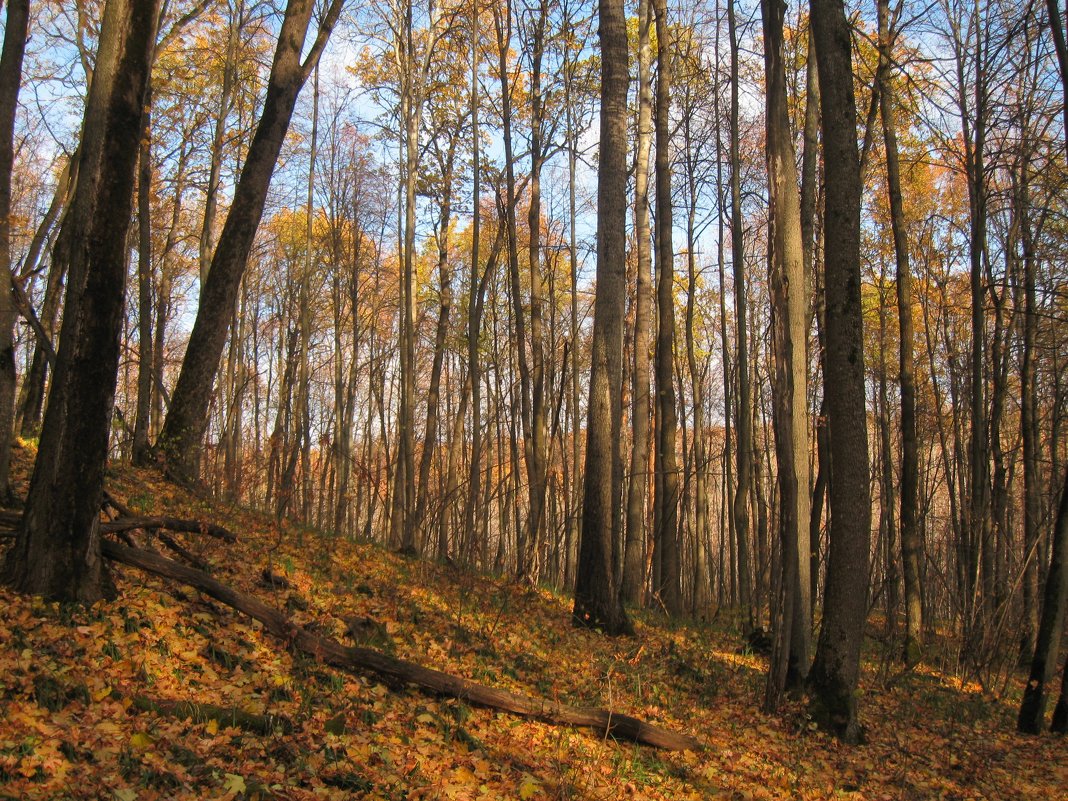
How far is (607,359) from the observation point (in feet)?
29.1

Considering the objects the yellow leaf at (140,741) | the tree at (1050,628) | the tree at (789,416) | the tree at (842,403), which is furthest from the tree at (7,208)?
the tree at (1050,628)

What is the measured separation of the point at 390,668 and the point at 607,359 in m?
4.83

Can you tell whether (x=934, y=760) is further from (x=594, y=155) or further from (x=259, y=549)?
(x=594, y=155)

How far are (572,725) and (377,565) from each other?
408cm

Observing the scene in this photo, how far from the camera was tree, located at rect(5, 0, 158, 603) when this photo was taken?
459 centimetres

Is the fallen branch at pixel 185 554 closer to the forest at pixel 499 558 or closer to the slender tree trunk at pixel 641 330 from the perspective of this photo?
the forest at pixel 499 558

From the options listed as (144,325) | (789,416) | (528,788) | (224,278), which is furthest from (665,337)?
(528,788)

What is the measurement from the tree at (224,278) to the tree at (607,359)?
3.86 meters

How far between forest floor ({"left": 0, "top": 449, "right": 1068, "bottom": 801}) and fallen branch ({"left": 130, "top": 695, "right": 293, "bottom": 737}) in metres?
0.02

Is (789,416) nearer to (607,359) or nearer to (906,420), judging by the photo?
(607,359)

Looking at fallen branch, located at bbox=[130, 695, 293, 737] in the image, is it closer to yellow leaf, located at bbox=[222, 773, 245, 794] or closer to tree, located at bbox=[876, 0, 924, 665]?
A: yellow leaf, located at bbox=[222, 773, 245, 794]

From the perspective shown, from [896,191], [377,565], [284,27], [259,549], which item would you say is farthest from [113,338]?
[896,191]

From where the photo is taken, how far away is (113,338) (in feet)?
15.4

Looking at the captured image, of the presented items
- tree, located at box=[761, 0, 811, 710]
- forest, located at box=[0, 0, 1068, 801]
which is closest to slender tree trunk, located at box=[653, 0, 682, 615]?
forest, located at box=[0, 0, 1068, 801]
